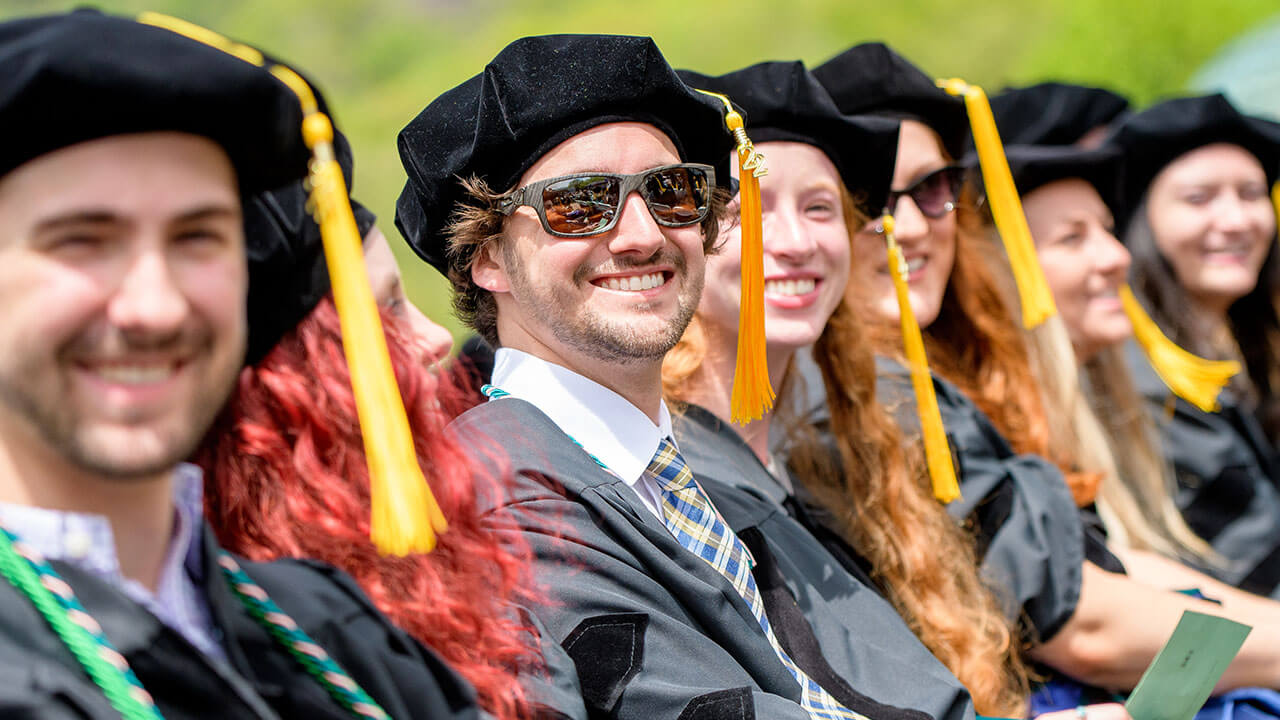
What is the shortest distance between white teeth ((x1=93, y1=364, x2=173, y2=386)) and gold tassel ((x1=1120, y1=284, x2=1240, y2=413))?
3.37 meters

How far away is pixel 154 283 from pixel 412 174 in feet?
3.23

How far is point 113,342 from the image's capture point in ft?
3.48

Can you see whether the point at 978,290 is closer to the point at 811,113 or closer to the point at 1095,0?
the point at 811,113

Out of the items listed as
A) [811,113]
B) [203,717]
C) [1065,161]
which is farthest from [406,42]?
[203,717]

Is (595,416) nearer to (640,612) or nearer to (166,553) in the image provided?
(640,612)

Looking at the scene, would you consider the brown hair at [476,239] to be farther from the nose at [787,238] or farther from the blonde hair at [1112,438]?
the blonde hair at [1112,438]

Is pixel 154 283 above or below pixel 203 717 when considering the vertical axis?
above

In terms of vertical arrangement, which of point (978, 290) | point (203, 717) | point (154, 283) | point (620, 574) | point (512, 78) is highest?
point (978, 290)

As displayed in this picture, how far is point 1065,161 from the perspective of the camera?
3.74 meters

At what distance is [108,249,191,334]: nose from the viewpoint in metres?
1.06

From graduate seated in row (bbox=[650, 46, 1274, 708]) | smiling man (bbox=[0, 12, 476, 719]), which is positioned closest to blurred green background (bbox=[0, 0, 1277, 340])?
graduate seated in row (bbox=[650, 46, 1274, 708])

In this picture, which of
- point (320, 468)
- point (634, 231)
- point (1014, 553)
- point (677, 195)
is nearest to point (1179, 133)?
point (1014, 553)

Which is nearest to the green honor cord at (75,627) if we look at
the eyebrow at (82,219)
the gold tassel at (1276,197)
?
the eyebrow at (82,219)

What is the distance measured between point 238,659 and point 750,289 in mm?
1274
